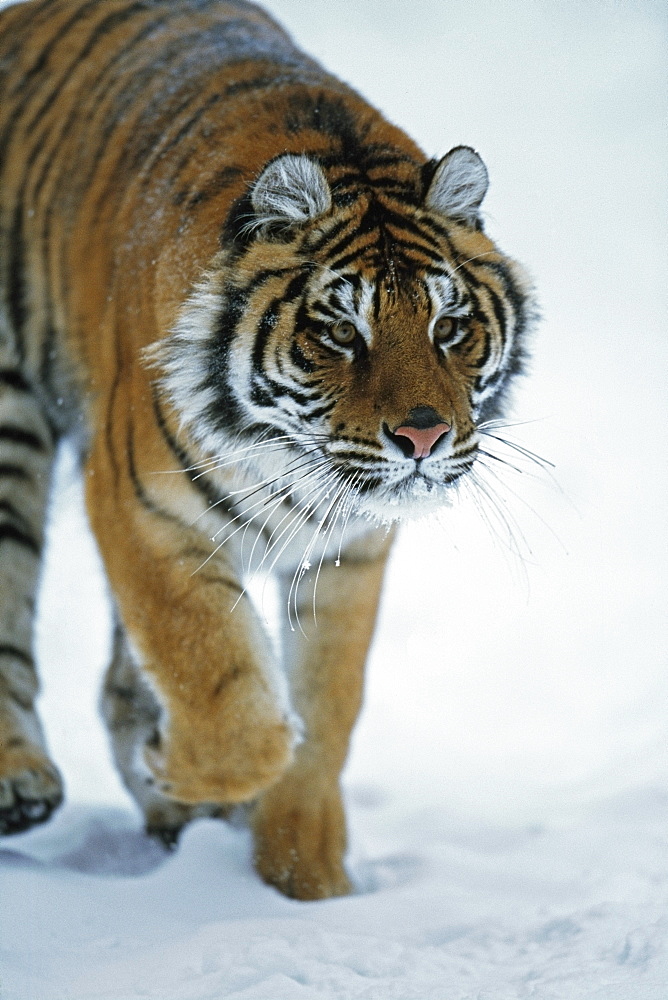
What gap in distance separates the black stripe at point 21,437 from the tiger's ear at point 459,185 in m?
0.99

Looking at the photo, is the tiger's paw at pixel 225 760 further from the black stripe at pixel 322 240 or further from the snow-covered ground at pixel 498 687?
the black stripe at pixel 322 240

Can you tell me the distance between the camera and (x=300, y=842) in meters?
2.12

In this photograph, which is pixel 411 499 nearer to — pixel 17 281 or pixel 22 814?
pixel 22 814

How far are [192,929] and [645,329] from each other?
1.58 meters

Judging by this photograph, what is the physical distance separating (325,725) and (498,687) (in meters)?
1.05

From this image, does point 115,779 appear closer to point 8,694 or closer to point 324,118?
point 8,694

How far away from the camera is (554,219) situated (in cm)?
238

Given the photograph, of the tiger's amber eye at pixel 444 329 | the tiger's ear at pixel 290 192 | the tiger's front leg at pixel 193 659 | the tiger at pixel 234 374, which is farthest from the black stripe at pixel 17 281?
the tiger's amber eye at pixel 444 329

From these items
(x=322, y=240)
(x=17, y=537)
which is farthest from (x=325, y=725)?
(x=322, y=240)

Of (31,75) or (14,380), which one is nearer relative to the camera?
(14,380)

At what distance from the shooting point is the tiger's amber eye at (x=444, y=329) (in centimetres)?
175

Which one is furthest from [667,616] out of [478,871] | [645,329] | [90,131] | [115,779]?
[90,131]

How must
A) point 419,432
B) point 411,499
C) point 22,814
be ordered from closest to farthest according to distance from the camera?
1. point 419,432
2. point 411,499
3. point 22,814

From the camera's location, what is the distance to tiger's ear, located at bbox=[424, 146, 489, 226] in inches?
70.7
